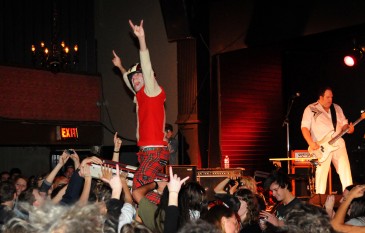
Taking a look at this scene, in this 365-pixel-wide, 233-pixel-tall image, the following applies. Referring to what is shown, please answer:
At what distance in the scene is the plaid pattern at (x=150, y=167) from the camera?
5.42 metres

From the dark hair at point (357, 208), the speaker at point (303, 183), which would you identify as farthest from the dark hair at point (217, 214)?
the speaker at point (303, 183)

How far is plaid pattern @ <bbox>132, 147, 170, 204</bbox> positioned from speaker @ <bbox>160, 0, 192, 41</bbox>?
5.65m

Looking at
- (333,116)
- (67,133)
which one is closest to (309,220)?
(333,116)

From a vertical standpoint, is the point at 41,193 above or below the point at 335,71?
below

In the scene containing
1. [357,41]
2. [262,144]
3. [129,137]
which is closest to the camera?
[357,41]

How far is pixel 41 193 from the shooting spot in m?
5.66

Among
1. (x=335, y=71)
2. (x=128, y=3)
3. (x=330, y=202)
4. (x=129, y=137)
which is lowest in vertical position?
(x=330, y=202)

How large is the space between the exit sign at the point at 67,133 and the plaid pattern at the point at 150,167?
8.90m

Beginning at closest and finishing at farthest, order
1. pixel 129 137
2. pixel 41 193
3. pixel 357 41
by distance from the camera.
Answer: pixel 41 193, pixel 357 41, pixel 129 137

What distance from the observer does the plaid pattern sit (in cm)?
542

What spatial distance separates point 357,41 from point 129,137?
220 inches

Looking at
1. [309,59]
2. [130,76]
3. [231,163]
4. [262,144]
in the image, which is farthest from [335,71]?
[130,76]

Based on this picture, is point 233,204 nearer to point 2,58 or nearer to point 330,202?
point 330,202

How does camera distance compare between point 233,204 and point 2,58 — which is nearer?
point 233,204
